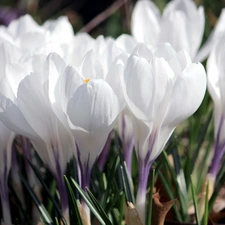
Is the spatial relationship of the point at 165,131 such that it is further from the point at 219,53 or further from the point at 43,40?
the point at 43,40

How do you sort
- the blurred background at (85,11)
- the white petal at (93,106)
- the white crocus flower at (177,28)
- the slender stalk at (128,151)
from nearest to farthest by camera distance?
the white petal at (93,106) < the slender stalk at (128,151) < the white crocus flower at (177,28) < the blurred background at (85,11)

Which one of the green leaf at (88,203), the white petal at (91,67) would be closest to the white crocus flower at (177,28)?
the white petal at (91,67)

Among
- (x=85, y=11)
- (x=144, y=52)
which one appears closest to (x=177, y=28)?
(x=144, y=52)

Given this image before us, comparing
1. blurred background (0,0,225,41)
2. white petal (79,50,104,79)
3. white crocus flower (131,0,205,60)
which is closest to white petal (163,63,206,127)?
white petal (79,50,104,79)

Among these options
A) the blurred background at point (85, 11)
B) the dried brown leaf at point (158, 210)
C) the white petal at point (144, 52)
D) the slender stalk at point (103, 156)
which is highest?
the white petal at point (144, 52)

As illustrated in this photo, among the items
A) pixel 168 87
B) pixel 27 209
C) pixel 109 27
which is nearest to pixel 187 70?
pixel 168 87

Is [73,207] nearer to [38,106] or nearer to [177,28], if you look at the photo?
[38,106]

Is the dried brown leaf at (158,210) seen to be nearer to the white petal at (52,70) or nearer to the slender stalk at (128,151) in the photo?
the slender stalk at (128,151)
